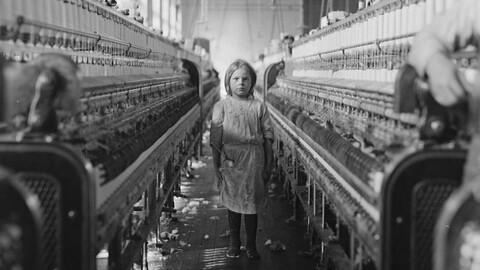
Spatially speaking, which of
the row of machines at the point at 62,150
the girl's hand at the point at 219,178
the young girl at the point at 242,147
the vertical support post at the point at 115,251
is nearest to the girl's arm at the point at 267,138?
the young girl at the point at 242,147

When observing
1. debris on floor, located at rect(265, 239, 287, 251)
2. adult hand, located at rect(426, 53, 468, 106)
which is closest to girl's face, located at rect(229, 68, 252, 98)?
debris on floor, located at rect(265, 239, 287, 251)

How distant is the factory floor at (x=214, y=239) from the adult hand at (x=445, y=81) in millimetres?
2547

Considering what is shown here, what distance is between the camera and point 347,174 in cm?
296

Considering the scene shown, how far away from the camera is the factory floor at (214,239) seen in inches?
186

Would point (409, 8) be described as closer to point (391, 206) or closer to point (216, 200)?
point (391, 206)

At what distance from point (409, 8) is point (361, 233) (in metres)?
1.39

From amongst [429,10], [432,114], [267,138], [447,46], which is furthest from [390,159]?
[267,138]

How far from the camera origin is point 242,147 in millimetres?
4824

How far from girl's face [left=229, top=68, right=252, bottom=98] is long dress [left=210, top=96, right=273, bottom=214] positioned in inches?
2.2

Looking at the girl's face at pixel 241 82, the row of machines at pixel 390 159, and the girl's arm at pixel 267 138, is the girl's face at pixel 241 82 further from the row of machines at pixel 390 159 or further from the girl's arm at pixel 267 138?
the row of machines at pixel 390 159

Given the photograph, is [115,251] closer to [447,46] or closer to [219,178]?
[447,46]

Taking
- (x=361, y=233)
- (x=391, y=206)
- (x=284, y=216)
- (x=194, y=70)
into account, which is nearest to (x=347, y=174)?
(x=361, y=233)

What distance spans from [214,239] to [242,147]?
1068mm

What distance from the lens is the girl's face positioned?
15.7 ft
